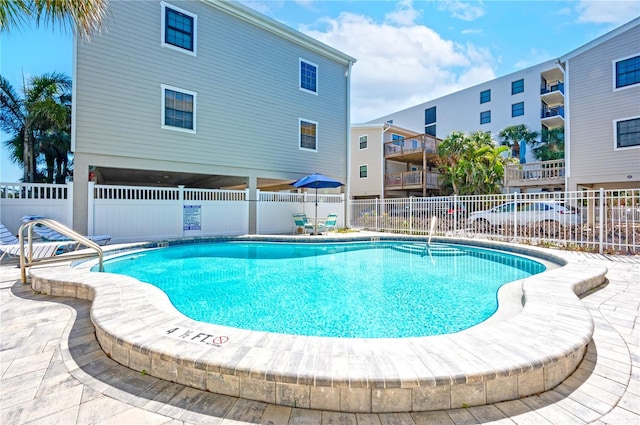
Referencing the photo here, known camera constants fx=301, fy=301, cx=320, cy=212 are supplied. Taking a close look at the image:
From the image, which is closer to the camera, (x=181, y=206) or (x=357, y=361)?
(x=357, y=361)

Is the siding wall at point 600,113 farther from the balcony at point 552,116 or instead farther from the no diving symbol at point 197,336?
the no diving symbol at point 197,336

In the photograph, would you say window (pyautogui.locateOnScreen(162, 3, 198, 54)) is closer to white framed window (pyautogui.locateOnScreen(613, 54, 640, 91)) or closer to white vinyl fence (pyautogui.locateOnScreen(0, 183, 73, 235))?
white vinyl fence (pyautogui.locateOnScreen(0, 183, 73, 235))

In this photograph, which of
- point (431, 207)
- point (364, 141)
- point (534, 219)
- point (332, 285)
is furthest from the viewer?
point (364, 141)

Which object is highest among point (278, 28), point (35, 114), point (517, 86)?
point (517, 86)

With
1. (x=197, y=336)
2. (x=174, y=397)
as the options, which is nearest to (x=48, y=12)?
(x=197, y=336)

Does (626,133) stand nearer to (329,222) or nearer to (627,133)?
(627,133)

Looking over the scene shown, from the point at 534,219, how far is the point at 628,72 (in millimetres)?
7945

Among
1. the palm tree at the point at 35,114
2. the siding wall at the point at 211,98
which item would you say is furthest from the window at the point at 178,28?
the palm tree at the point at 35,114

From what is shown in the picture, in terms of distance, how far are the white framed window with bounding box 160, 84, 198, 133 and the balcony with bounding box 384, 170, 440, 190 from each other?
1437cm

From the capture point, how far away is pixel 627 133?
1203 centimetres

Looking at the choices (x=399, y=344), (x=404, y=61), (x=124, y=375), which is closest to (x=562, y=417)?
(x=399, y=344)

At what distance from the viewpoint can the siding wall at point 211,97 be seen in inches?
376

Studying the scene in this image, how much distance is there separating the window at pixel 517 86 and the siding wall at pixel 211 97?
1956cm

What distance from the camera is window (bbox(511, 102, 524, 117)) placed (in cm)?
2604
